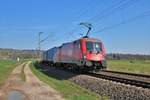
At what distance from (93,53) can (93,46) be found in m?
0.74

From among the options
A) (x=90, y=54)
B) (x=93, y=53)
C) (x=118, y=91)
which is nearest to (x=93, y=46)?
(x=93, y=53)

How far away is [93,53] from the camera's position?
33.7 meters

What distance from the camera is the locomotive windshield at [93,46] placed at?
111ft

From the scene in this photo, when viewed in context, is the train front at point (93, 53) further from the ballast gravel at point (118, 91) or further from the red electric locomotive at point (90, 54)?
the ballast gravel at point (118, 91)

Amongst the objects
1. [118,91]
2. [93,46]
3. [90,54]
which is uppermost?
[93,46]

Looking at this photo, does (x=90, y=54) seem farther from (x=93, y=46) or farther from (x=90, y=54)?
(x=93, y=46)

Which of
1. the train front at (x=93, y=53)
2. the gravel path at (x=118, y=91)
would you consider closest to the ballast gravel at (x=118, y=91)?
the gravel path at (x=118, y=91)

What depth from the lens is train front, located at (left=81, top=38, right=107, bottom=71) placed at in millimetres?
33219

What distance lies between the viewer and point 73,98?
1856 cm

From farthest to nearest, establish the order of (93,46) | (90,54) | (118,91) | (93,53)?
(93,46) → (93,53) → (90,54) → (118,91)

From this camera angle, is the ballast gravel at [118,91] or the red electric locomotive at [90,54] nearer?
the ballast gravel at [118,91]

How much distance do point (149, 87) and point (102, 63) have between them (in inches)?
550

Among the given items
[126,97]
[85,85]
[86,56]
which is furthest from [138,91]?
[86,56]

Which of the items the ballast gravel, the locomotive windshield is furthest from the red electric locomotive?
the ballast gravel
